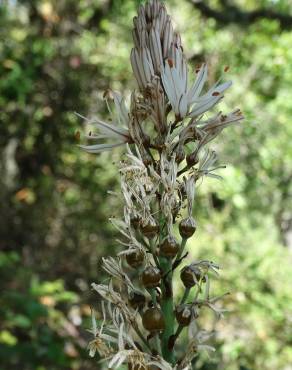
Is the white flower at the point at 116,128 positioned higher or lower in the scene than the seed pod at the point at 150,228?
higher

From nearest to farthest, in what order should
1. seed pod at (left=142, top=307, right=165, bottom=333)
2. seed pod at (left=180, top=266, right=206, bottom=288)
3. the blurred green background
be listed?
seed pod at (left=142, top=307, right=165, bottom=333)
seed pod at (left=180, top=266, right=206, bottom=288)
the blurred green background

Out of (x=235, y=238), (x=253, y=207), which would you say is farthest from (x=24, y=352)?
(x=253, y=207)

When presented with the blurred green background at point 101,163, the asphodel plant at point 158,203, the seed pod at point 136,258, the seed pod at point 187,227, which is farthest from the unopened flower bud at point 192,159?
the blurred green background at point 101,163

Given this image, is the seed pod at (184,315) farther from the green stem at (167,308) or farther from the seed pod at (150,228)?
the seed pod at (150,228)

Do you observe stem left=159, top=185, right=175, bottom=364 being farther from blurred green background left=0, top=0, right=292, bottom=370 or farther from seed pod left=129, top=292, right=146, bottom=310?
blurred green background left=0, top=0, right=292, bottom=370

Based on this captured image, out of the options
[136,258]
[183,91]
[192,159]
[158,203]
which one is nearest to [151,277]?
[136,258]

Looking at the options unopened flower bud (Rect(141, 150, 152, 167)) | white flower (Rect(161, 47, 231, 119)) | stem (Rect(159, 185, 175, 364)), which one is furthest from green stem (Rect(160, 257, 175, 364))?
white flower (Rect(161, 47, 231, 119))

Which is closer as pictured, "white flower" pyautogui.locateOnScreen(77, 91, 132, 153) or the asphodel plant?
the asphodel plant
